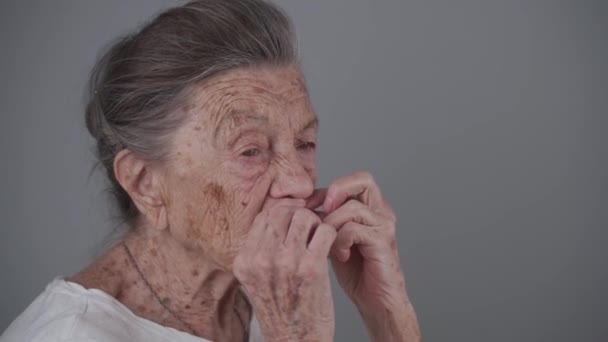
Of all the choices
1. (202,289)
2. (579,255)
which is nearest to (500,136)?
(579,255)

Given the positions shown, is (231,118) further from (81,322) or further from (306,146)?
(81,322)

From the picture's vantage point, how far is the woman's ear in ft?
6.57

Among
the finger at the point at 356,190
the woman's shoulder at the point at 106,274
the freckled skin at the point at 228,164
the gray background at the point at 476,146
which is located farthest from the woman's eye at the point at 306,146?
the gray background at the point at 476,146

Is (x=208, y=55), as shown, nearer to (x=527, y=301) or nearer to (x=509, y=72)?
(x=509, y=72)

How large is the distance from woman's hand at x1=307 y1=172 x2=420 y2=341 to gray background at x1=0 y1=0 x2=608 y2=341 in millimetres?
1080

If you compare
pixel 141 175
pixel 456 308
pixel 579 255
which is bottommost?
pixel 456 308

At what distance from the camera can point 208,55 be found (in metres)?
1.94

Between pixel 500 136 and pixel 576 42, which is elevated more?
pixel 576 42

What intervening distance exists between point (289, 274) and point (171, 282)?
0.48 metres

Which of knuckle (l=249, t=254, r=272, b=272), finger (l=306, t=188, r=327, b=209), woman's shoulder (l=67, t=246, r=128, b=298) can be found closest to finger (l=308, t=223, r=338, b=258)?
knuckle (l=249, t=254, r=272, b=272)

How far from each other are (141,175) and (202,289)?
38cm

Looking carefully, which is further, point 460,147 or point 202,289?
point 460,147

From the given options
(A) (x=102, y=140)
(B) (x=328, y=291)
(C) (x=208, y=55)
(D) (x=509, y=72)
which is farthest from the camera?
(D) (x=509, y=72)

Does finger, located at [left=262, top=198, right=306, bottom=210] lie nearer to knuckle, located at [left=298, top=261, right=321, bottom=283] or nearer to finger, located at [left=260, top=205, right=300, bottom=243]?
finger, located at [left=260, top=205, right=300, bottom=243]
